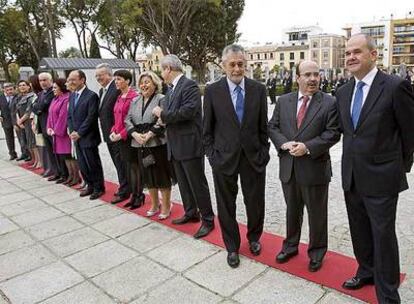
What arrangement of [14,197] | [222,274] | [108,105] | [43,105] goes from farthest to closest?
[43,105] < [14,197] < [108,105] < [222,274]

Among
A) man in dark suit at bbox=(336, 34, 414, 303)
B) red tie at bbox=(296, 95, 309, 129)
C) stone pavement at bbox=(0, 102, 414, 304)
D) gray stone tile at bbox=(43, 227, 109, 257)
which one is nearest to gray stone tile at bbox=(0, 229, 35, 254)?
stone pavement at bbox=(0, 102, 414, 304)

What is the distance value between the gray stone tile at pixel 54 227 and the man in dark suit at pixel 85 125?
0.81 metres

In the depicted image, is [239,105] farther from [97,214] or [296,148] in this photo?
[97,214]

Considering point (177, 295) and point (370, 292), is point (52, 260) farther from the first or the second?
point (370, 292)

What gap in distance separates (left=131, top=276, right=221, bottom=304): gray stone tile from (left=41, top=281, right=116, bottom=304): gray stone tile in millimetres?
282

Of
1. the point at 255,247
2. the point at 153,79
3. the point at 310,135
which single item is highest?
the point at 153,79

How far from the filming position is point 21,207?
5121mm

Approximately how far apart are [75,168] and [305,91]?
4320 millimetres

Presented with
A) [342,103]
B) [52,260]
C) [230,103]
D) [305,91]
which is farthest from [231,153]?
[52,260]

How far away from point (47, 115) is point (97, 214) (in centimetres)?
239

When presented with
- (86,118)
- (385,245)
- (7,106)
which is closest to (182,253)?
(385,245)

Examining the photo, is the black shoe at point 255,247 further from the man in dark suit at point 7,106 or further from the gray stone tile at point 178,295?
the man in dark suit at point 7,106

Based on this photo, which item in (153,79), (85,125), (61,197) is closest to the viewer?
(153,79)

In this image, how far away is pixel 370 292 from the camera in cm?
267
